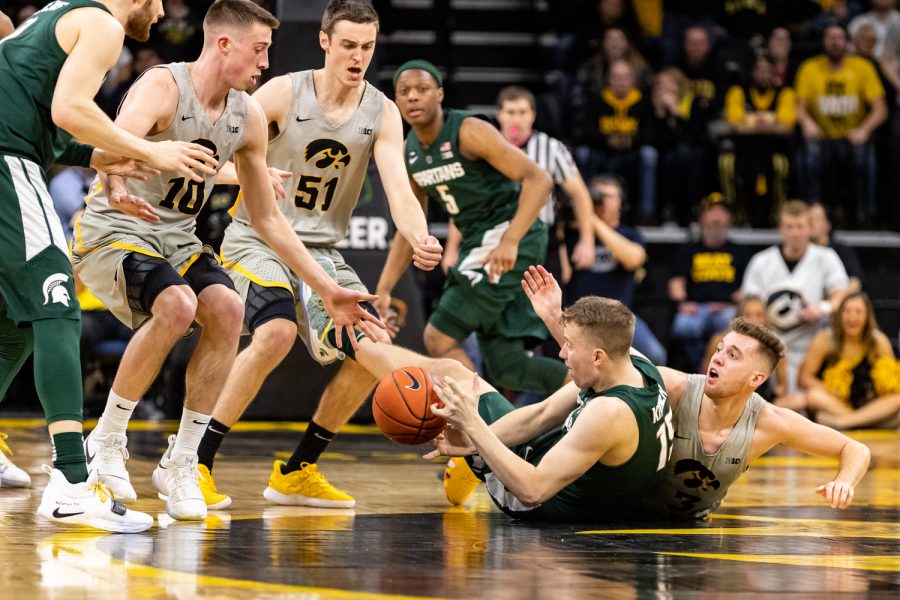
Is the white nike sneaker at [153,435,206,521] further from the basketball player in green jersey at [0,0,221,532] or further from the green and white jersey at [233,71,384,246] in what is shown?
the green and white jersey at [233,71,384,246]

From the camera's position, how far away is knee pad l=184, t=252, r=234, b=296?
17.6ft

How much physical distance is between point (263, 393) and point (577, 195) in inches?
107

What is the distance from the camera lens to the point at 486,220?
24.7 feet

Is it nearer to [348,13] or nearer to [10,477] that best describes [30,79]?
[348,13]

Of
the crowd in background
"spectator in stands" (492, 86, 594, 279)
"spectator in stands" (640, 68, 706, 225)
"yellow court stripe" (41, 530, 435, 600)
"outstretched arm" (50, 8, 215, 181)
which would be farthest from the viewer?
"spectator in stands" (640, 68, 706, 225)

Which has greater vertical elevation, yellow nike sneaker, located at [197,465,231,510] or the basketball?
the basketball

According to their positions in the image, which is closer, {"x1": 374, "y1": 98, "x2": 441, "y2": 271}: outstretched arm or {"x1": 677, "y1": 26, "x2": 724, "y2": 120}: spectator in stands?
{"x1": 374, "y1": 98, "x2": 441, "y2": 271}: outstretched arm

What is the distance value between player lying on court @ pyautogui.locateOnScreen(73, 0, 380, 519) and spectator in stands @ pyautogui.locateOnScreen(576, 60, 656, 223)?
778 cm

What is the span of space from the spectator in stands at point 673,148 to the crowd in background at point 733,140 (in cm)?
1

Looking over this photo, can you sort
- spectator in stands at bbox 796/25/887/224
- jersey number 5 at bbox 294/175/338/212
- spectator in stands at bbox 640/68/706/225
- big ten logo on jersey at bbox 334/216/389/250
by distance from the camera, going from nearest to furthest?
jersey number 5 at bbox 294/175/338/212
big ten logo on jersey at bbox 334/216/389/250
spectator in stands at bbox 640/68/706/225
spectator in stands at bbox 796/25/887/224

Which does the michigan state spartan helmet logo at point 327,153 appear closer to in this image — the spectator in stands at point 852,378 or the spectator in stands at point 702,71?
the spectator in stands at point 852,378

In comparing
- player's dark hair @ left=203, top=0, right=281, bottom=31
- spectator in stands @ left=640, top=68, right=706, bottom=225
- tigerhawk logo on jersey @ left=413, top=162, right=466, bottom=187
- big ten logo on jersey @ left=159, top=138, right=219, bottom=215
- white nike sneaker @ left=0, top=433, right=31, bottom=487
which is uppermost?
spectator in stands @ left=640, top=68, right=706, bottom=225

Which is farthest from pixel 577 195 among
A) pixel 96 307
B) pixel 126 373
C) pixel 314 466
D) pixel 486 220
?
pixel 126 373

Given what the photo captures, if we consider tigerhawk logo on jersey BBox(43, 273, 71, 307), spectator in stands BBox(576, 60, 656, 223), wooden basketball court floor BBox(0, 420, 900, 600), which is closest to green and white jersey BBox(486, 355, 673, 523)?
wooden basketball court floor BBox(0, 420, 900, 600)
